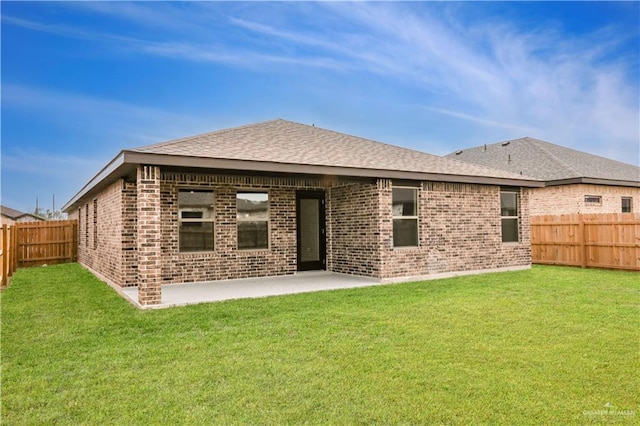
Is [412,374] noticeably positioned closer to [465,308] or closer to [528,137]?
[465,308]

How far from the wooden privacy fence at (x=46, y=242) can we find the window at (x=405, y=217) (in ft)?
47.4

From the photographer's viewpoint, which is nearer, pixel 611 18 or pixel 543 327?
pixel 543 327

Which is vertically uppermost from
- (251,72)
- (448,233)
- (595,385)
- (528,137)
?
(251,72)

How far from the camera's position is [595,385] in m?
3.91

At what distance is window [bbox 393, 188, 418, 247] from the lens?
11.1 metres

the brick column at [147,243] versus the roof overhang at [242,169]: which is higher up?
the roof overhang at [242,169]

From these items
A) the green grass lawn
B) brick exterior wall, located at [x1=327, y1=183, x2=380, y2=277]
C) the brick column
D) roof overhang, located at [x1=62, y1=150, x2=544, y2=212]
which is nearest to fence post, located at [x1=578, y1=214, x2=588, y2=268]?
roof overhang, located at [x1=62, y1=150, x2=544, y2=212]

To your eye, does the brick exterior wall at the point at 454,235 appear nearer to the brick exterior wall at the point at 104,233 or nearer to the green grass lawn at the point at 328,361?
the green grass lawn at the point at 328,361

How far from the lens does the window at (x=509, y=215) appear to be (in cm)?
1306

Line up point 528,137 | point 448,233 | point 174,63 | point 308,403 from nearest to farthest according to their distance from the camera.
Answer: point 308,403 → point 448,233 → point 174,63 → point 528,137

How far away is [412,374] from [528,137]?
914 inches

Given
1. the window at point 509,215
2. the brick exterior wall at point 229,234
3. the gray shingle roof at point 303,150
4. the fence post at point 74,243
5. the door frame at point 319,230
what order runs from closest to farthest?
the gray shingle roof at point 303,150, the brick exterior wall at point 229,234, the door frame at point 319,230, the window at point 509,215, the fence post at point 74,243

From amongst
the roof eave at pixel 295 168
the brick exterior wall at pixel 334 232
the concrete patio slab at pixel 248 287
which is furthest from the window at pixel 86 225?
the roof eave at pixel 295 168

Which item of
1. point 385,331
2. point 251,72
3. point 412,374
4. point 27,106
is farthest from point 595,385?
point 27,106
